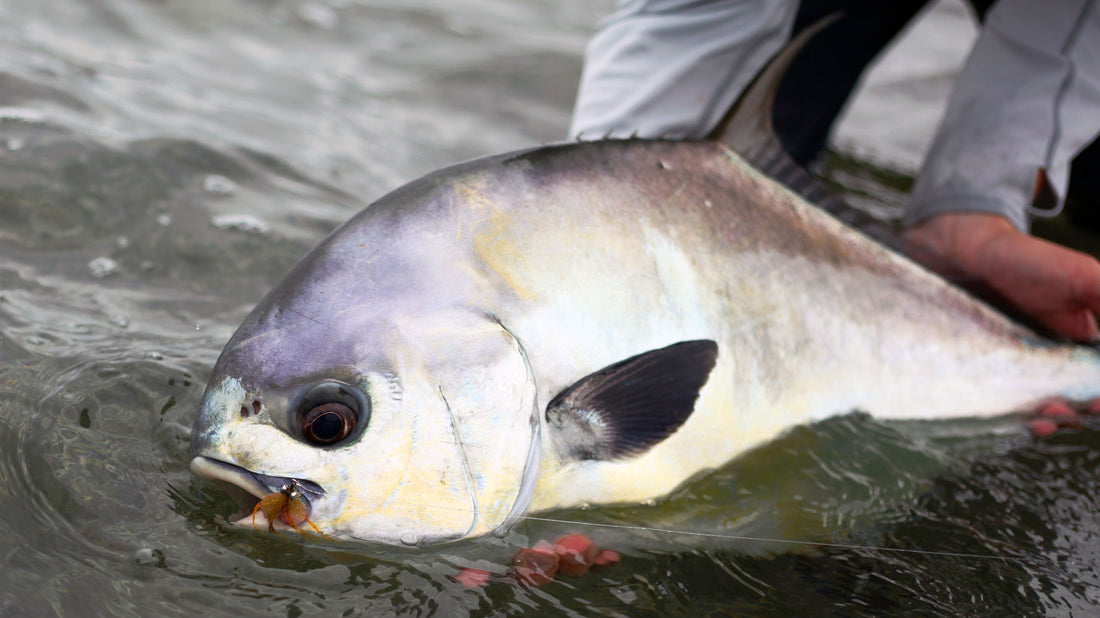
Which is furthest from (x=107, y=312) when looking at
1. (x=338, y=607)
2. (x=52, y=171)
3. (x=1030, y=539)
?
(x=1030, y=539)

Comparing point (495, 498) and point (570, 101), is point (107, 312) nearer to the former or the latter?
point (495, 498)

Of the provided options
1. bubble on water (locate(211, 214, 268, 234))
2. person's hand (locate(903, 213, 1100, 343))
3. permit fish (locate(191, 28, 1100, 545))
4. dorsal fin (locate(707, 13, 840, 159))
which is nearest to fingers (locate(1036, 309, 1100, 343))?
person's hand (locate(903, 213, 1100, 343))

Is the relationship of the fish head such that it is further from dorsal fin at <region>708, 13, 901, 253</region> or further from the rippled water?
dorsal fin at <region>708, 13, 901, 253</region>

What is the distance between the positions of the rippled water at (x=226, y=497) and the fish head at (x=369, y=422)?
142 mm

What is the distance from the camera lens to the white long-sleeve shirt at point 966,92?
3.14 meters

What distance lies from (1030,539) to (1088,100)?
5.77ft

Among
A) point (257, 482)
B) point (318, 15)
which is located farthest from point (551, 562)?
point (318, 15)

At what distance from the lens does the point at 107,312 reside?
2574mm

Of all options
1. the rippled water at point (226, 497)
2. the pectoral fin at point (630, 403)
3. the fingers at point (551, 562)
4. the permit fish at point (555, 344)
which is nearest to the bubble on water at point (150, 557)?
the rippled water at point (226, 497)

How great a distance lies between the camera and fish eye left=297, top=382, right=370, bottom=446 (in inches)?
67.6

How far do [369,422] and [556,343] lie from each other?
0.43 m

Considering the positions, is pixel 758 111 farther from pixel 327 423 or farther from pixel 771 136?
pixel 327 423

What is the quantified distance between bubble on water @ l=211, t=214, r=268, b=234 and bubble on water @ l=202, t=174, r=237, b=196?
0.21 meters

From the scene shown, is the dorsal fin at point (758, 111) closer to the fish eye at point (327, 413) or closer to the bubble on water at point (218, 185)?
the fish eye at point (327, 413)
